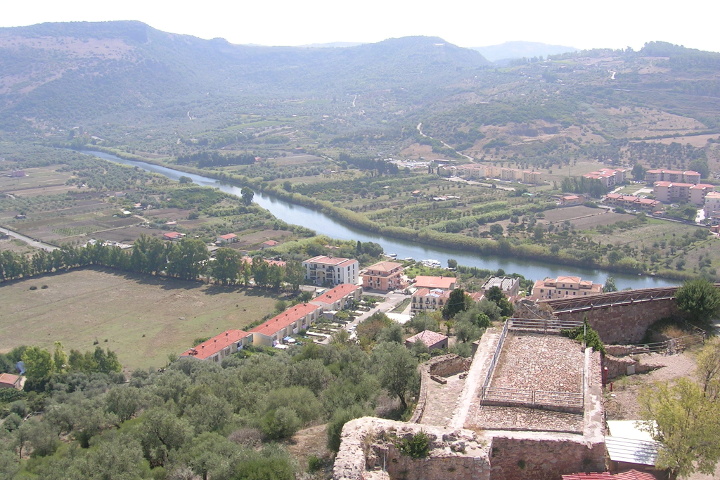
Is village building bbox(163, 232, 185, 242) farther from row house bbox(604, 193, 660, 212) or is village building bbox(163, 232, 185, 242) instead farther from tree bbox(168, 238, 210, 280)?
row house bbox(604, 193, 660, 212)

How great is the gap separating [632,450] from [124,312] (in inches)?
1204

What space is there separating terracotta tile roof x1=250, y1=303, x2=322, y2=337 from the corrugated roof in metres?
22.2

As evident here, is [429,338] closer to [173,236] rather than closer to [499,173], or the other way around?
[173,236]

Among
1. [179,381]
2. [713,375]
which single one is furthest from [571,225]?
[713,375]

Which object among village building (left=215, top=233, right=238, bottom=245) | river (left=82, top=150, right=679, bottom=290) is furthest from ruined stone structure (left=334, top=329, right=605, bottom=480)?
village building (left=215, top=233, right=238, bottom=245)

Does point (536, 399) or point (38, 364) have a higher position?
point (536, 399)

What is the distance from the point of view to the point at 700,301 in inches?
543

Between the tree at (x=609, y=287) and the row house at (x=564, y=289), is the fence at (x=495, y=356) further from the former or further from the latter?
the tree at (x=609, y=287)

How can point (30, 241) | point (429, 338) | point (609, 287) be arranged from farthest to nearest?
point (30, 241), point (609, 287), point (429, 338)

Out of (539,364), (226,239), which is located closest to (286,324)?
(539,364)

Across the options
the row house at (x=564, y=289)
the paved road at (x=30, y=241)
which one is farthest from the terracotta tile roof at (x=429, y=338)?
the paved road at (x=30, y=241)

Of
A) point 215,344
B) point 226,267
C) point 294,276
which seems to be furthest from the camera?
point 226,267

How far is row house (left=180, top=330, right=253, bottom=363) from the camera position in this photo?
2661 centimetres

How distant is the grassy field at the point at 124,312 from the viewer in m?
30.0
